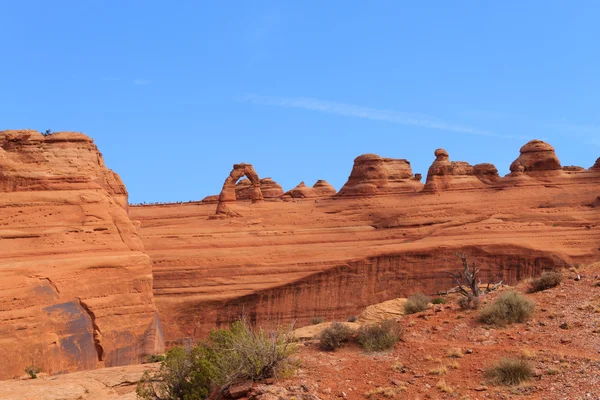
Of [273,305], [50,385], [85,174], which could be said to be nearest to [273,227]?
[273,305]

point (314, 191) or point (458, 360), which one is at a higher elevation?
point (314, 191)

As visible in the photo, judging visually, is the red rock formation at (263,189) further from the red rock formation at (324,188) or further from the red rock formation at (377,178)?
the red rock formation at (377,178)

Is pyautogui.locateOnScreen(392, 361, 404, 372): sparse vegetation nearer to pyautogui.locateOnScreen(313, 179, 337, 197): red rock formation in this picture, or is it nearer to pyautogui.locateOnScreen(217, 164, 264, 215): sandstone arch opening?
pyautogui.locateOnScreen(217, 164, 264, 215): sandstone arch opening

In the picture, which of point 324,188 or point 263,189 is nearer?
point 324,188

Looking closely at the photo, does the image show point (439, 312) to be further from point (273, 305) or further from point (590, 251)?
point (590, 251)

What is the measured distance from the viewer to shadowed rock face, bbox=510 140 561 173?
4294 centimetres

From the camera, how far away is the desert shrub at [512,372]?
10.8 m

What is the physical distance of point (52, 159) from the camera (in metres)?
23.8

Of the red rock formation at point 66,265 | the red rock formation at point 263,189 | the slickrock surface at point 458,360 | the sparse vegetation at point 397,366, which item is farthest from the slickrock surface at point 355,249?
the red rock formation at point 263,189

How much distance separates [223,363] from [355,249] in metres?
23.2

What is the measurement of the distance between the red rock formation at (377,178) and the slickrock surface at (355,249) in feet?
9.21

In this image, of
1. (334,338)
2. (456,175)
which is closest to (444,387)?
(334,338)

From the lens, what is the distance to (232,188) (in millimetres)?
44781

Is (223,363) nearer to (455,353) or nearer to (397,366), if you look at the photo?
(397,366)
